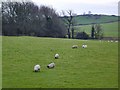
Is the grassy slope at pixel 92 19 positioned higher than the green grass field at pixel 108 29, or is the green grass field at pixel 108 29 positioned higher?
the grassy slope at pixel 92 19

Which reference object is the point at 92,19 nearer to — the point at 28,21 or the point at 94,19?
the point at 94,19

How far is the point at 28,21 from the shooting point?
259ft

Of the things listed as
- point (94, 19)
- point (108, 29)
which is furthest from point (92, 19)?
point (108, 29)

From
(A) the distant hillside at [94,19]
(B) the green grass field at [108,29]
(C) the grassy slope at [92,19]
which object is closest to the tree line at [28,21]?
(B) the green grass field at [108,29]

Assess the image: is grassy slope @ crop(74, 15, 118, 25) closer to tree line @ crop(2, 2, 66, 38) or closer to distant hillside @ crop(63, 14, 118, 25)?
distant hillside @ crop(63, 14, 118, 25)

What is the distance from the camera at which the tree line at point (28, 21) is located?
73.9 meters

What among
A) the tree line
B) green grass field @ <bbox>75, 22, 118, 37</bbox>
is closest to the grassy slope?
green grass field @ <bbox>75, 22, 118, 37</bbox>

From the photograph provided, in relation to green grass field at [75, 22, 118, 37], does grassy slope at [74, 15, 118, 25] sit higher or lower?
higher

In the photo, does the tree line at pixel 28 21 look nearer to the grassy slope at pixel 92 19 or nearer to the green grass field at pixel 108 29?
the green grass field at pixel 108 29

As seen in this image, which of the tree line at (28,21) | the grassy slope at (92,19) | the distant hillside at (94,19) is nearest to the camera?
the tree line at (28,21)

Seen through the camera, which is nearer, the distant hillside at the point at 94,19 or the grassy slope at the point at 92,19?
the distant hillside at the point at 94,19

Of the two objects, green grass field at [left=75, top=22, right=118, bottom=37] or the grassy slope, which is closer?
green grass field at [left=75, top=22, right=118, bottom=37]

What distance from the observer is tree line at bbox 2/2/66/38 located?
73938 mm

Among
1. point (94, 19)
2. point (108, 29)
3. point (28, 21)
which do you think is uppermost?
point (94, 19)
